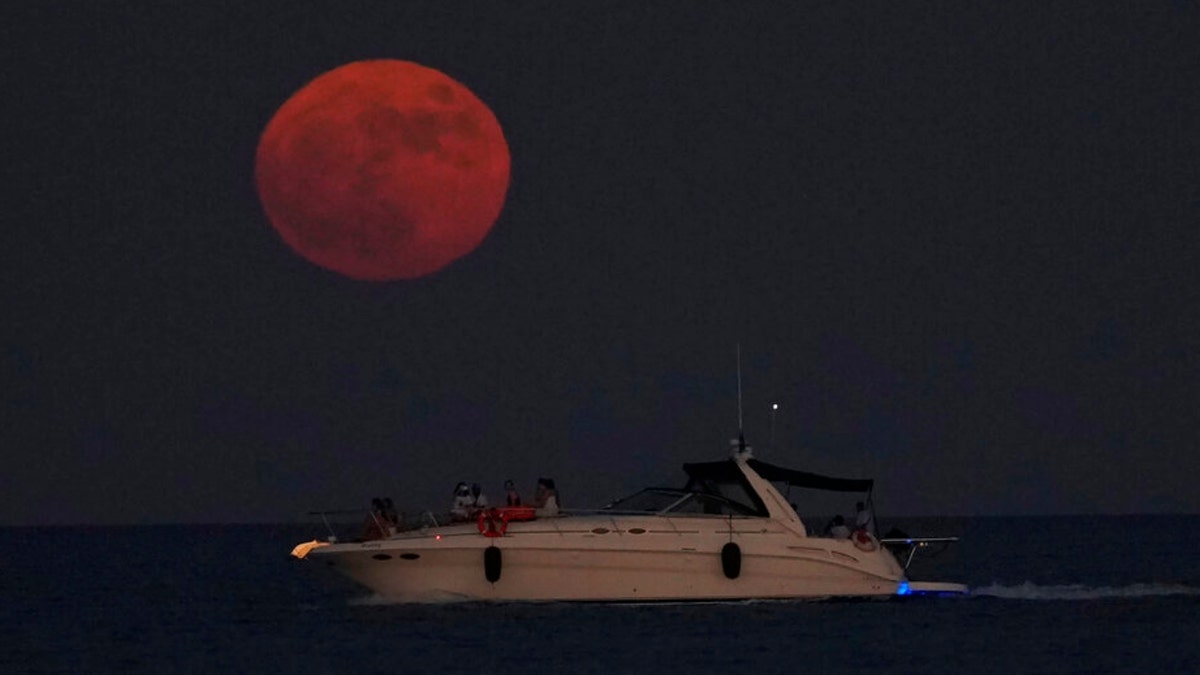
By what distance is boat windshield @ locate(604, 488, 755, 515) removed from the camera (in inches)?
1475

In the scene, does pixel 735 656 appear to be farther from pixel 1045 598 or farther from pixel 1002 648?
pixel 1045 598

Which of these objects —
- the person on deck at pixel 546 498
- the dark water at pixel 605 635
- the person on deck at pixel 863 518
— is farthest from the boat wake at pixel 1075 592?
the person on deck at pixel 546 498

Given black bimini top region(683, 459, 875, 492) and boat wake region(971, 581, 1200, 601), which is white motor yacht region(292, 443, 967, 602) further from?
boat wake region(971, 581, 1200, 601)

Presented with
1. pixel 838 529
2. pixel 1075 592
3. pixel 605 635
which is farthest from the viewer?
pixel 1075 592

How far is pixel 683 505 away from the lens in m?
37.5

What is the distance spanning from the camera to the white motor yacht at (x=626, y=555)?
3606cm

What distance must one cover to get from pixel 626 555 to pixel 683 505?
176 cm

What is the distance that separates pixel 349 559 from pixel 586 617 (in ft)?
15.7

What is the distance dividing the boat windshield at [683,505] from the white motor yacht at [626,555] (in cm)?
2

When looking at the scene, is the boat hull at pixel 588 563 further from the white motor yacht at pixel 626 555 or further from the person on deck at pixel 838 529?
the person on deck at pixel 838 529

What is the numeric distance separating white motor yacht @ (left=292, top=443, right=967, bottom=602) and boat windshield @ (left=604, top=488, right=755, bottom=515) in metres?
0.02

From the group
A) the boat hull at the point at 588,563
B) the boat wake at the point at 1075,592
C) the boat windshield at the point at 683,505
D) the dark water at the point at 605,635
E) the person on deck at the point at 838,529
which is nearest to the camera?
the dark water at the point at 605,635

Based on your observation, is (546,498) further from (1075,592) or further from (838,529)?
(1075,592)

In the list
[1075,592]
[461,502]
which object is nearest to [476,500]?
[461,502]
